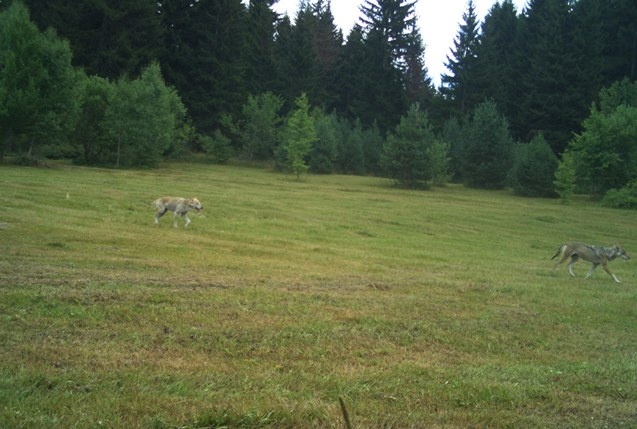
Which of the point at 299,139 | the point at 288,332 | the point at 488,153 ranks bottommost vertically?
the point at 288,332

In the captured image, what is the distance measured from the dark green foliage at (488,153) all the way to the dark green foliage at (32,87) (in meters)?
38.0

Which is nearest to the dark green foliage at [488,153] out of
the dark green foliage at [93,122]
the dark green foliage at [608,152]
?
the dark green foliage at [608,152]

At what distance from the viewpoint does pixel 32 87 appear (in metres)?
43.0

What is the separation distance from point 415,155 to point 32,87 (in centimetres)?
3190

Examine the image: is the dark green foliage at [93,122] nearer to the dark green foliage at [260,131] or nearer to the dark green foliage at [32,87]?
the dark green foliage at [32,87]

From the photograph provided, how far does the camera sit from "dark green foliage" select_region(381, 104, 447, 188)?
57938 mm

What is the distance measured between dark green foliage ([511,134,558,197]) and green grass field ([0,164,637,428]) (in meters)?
35.2

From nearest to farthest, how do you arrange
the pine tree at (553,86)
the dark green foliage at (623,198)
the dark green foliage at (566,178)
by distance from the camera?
the dark green foliage at (623,198) → the dark green foliage at (566,178) → the pine tree at (553,86)

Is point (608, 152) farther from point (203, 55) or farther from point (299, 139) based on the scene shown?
point (203, 55)

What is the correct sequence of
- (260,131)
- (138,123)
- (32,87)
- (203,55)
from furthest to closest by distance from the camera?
(203,55) < (260,131) < (138,123) < (32,87)

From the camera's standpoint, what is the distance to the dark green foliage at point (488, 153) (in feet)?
208

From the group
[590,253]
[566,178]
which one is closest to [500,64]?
[566,178]

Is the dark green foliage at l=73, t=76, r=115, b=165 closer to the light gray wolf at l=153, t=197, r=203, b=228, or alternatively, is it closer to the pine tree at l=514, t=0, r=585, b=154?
the light gray wolf at l=153, t=197, r=203, b=228

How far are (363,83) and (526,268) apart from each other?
72.6 metres
